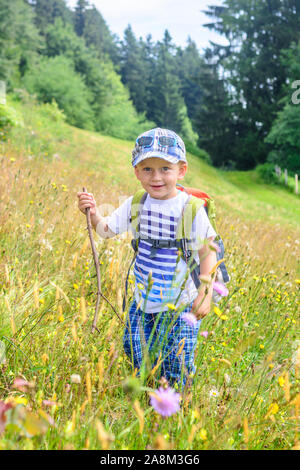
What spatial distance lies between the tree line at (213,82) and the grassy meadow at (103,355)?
2575 cm

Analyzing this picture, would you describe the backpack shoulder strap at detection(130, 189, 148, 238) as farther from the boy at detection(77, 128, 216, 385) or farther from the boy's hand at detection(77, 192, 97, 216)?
the boy's hand at detection(77, 192, 97, 216)

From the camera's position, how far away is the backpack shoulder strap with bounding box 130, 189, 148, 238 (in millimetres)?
2186

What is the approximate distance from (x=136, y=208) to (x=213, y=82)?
41737mm

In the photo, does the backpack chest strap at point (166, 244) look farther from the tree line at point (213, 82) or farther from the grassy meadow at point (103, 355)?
the tree line at point (213, 82)

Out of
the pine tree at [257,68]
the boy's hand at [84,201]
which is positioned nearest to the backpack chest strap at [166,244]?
the boy's hand at [84,201]

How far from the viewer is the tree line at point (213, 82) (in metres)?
29.8

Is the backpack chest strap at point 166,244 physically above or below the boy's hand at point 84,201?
below

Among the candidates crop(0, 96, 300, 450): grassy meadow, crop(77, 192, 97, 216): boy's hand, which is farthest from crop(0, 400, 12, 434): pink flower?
crop(77, 192, 97, 216): boy's hand

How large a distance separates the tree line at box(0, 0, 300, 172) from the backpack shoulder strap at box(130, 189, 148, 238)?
87.2 ft

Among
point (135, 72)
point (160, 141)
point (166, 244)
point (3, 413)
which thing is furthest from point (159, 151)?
point (135, 72)

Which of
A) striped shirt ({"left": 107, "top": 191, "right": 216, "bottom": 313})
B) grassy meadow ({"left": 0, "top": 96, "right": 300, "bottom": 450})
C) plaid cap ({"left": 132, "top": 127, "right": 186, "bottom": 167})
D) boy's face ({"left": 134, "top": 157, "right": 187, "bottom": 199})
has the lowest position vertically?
grassy meadow ({"left": 0, "top": 96, "right": 300, "bottom": 450})

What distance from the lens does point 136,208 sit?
2.21 meters
